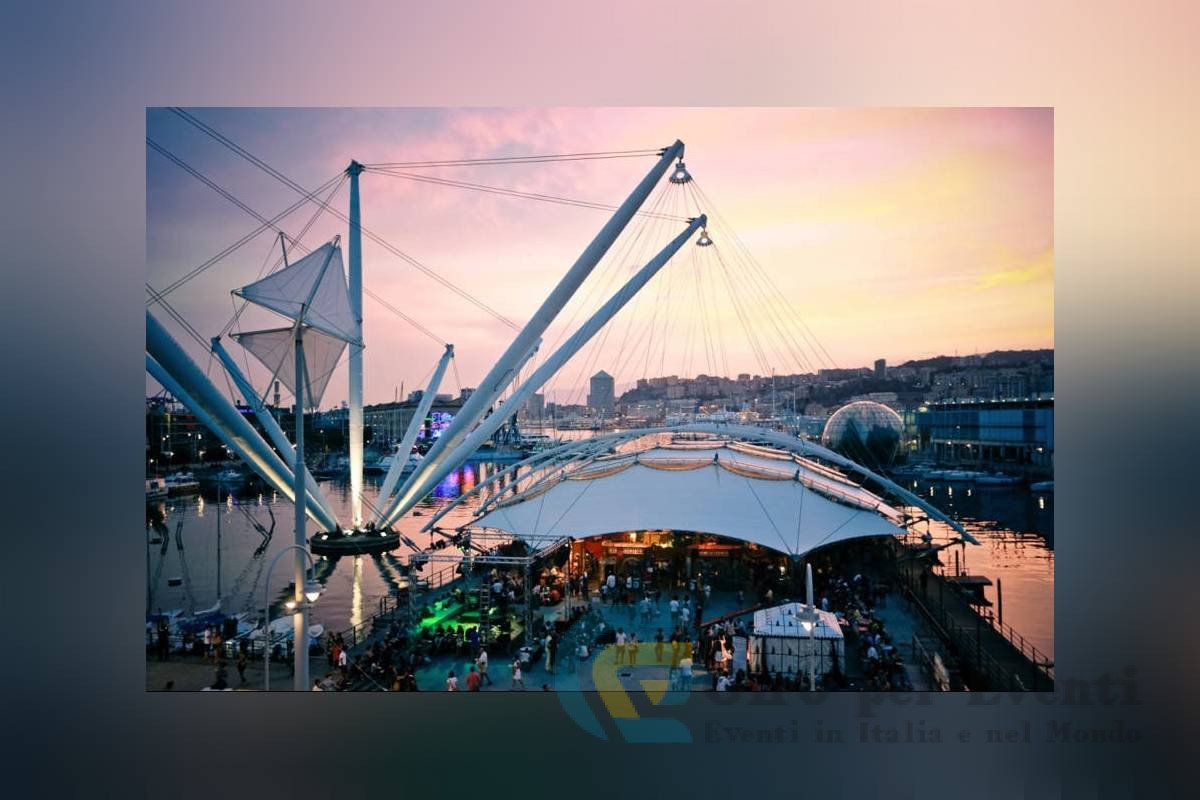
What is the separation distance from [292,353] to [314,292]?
1235mm

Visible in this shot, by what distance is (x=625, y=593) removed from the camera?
28.7 ft

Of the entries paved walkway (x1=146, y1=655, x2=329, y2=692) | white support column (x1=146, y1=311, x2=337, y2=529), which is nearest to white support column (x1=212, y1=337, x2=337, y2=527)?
white support column (x1=146, y1=311, x2=337, y2=529)

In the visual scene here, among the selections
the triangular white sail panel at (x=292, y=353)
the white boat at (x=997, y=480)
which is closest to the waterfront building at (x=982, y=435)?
the white boat at (x=997, y=480)

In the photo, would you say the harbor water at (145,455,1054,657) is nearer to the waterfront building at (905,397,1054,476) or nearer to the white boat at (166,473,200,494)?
the white boat at (166,473,200,494)

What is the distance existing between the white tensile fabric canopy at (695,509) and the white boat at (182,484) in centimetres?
2190

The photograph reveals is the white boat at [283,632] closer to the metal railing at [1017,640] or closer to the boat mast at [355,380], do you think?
the boat mast at [355,380]

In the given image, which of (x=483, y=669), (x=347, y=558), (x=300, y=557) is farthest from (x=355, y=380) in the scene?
(x=300, y=557)

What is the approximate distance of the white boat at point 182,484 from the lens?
2612 cm

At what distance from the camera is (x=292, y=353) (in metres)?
8.20

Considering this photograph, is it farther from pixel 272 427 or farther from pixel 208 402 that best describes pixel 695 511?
pixel 272 427
